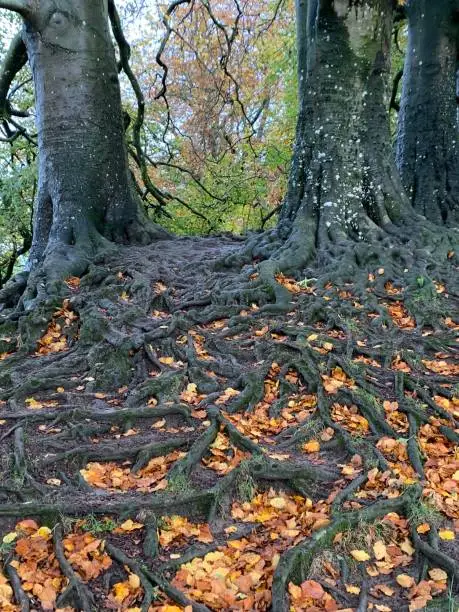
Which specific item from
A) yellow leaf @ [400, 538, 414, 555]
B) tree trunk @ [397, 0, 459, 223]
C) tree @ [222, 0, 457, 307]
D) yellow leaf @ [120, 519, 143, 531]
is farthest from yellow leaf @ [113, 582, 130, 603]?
tree trunk @ [397, 0, 459, 223]

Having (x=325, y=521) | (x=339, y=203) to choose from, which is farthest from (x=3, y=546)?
(x=339, y=203)

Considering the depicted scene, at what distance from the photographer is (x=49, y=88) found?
24.6 ft

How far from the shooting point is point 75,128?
7539 millimetres

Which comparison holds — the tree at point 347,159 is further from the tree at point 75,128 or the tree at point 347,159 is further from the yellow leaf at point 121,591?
the yellow leaf at point 121,591

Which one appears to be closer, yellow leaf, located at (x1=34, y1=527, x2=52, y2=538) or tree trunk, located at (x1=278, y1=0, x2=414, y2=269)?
yellow leaf, located at (x1=34, y1=527, x2=52, y2=538)

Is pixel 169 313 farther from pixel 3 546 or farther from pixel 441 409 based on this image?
pixel 3 546

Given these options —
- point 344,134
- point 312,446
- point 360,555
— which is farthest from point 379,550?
point 344,134

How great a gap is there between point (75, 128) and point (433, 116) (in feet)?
17.8

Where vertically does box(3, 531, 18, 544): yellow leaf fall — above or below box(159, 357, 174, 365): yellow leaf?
below

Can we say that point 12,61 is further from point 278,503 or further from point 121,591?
point 121,591

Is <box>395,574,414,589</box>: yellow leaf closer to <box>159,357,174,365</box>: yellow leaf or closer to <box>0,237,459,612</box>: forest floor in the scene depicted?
<box>0,237,459,612</box>: forest floor

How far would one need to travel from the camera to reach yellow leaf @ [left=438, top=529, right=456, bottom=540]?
9.89 ft

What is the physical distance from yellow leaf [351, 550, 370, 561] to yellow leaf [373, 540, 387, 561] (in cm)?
6

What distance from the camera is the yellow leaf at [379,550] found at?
115 inches
